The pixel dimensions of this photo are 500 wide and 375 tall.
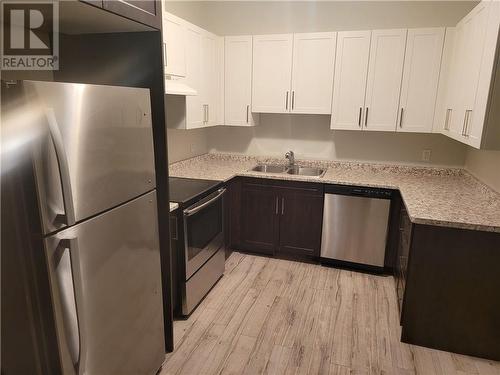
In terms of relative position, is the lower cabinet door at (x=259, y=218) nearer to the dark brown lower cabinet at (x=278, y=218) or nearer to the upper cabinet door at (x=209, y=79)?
the dark brown lower cabinet at (x=278, y=218)

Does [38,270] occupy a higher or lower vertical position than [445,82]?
lower

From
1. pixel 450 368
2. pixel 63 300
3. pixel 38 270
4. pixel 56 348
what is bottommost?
pixel 450 368

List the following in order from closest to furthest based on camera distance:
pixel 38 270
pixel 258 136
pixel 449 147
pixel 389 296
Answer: pixel 38 270 < pixel 389 296 < pixel 449 147 < pixel 258 136

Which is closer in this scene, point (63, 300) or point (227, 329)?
point (63, 300)

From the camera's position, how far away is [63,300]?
4.08 ft

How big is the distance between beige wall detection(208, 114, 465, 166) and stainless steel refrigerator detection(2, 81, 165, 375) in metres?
2.39

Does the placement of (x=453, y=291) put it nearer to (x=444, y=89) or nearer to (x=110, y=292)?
(x=444, y=89)

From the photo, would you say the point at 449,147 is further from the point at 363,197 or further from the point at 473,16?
the point at 473,16

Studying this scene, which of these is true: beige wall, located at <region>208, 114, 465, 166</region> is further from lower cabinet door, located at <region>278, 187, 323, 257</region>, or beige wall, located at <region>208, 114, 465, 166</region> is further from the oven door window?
the oven door window

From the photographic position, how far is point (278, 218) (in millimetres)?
3488

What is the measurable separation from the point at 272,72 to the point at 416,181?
1755 mm

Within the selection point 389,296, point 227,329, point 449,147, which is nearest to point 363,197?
point 389,296

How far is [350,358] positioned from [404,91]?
2.32 m

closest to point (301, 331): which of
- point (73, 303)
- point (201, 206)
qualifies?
point (201, 206)
